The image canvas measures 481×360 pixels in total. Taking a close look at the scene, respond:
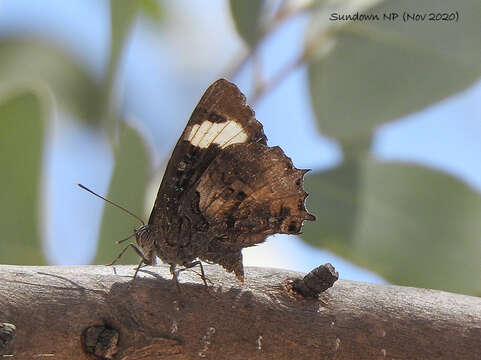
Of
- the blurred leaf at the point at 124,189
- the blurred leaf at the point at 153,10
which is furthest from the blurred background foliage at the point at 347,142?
the blurred leaf at the point at 153,10

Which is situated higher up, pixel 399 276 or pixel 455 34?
pixel 455 34

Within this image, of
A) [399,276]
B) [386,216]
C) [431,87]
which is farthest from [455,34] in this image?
[399,276]

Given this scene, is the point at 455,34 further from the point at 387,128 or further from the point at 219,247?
the point at 219,247

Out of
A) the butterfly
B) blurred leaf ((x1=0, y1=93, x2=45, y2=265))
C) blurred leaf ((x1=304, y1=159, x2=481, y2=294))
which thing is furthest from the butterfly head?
blurred leaf ((x1=304, y1=159, x2=481, y2=294))

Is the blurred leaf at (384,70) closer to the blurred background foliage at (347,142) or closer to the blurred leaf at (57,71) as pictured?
the blurred background foliage at (347,142)

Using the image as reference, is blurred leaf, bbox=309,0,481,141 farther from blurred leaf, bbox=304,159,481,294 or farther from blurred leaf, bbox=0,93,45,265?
blurred leaf, bbox=0,93,45,265

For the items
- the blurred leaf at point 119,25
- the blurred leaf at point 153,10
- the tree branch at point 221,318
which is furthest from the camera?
the blurred leaf at point 153,10
